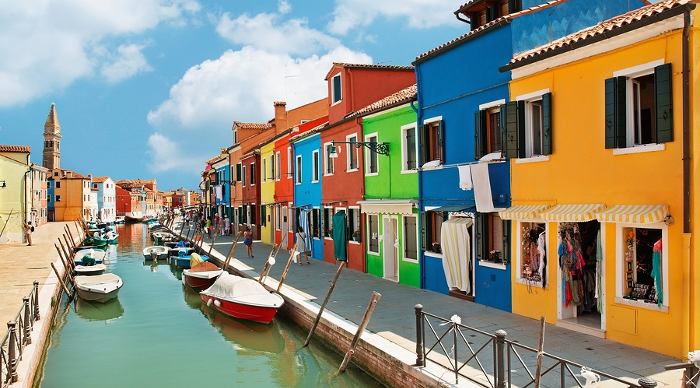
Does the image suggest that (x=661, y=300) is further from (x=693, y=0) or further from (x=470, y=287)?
(x=470, y=287)

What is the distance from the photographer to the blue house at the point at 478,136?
12625 mm

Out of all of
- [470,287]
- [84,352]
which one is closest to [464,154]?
[470,287]

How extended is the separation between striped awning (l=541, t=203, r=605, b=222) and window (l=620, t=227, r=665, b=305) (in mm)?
585

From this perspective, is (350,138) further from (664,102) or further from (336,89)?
(664,102)

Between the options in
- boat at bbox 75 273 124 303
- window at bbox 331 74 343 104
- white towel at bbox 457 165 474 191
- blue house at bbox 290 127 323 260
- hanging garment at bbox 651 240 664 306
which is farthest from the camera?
blue house at bbox 290 127 323 260

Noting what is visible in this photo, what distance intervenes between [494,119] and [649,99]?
409 cm

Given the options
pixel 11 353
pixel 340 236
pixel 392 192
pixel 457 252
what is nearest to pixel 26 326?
pixel 11 353

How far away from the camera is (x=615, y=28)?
9719 mm

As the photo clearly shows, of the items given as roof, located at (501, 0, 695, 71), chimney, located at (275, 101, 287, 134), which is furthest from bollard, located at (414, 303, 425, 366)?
chimney, located at (275, 101, 287, 134)

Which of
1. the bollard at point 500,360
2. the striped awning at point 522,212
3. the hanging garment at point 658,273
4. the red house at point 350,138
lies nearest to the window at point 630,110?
the hanging garment at point 658,273

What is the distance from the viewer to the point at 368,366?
36.4 feet

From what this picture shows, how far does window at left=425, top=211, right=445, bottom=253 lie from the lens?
1612 centimetres

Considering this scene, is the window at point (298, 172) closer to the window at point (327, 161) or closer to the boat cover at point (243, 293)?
the window at point (327, 161)

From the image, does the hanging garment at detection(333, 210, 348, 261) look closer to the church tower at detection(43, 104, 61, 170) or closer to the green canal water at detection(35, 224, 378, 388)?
the green canal water at detection(35, 224, 378, 388)
